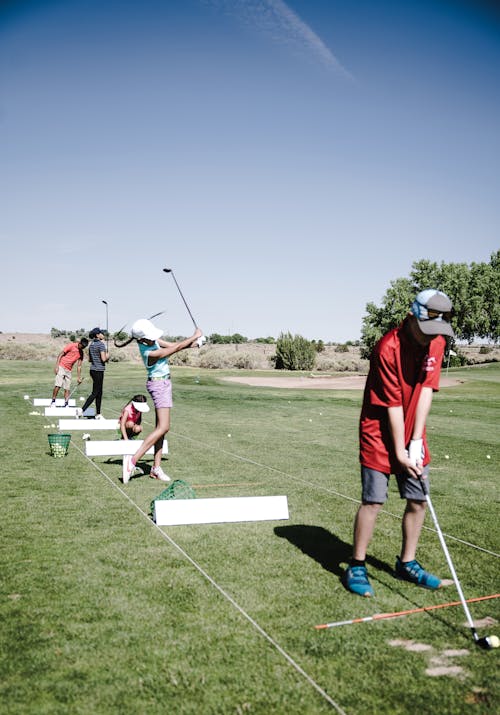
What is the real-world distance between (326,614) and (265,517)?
2464 millimetres

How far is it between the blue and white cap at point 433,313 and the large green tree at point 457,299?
224ft

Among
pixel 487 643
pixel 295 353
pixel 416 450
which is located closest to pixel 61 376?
pixel 416 450

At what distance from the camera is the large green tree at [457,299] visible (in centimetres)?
7288

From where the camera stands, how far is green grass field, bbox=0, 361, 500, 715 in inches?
136

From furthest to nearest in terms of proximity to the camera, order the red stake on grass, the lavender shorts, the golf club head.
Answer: the lavender shorts
the red stake on grass
the golf club head

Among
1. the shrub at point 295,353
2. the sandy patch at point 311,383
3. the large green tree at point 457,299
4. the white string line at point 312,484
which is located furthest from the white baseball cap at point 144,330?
the large green tree at point 457,299

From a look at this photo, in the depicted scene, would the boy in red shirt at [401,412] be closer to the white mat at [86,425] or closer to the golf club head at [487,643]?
the golf club head at [487,643]

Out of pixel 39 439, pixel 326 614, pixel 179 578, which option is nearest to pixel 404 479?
pixel 326 614

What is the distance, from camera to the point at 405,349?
15.6 feet

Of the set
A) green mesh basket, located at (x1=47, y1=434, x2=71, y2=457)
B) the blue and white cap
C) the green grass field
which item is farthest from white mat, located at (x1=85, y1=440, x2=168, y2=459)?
the blue and white cap

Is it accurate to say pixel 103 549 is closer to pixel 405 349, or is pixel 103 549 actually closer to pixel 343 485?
pixel 405 349

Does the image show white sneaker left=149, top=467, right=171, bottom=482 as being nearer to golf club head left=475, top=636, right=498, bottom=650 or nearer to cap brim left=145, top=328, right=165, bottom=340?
cap brim left=145, top=328, right=165, bottom=340

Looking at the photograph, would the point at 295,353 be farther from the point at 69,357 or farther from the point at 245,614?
the point at 245,614

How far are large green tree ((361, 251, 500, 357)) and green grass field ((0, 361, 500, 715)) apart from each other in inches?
2576
